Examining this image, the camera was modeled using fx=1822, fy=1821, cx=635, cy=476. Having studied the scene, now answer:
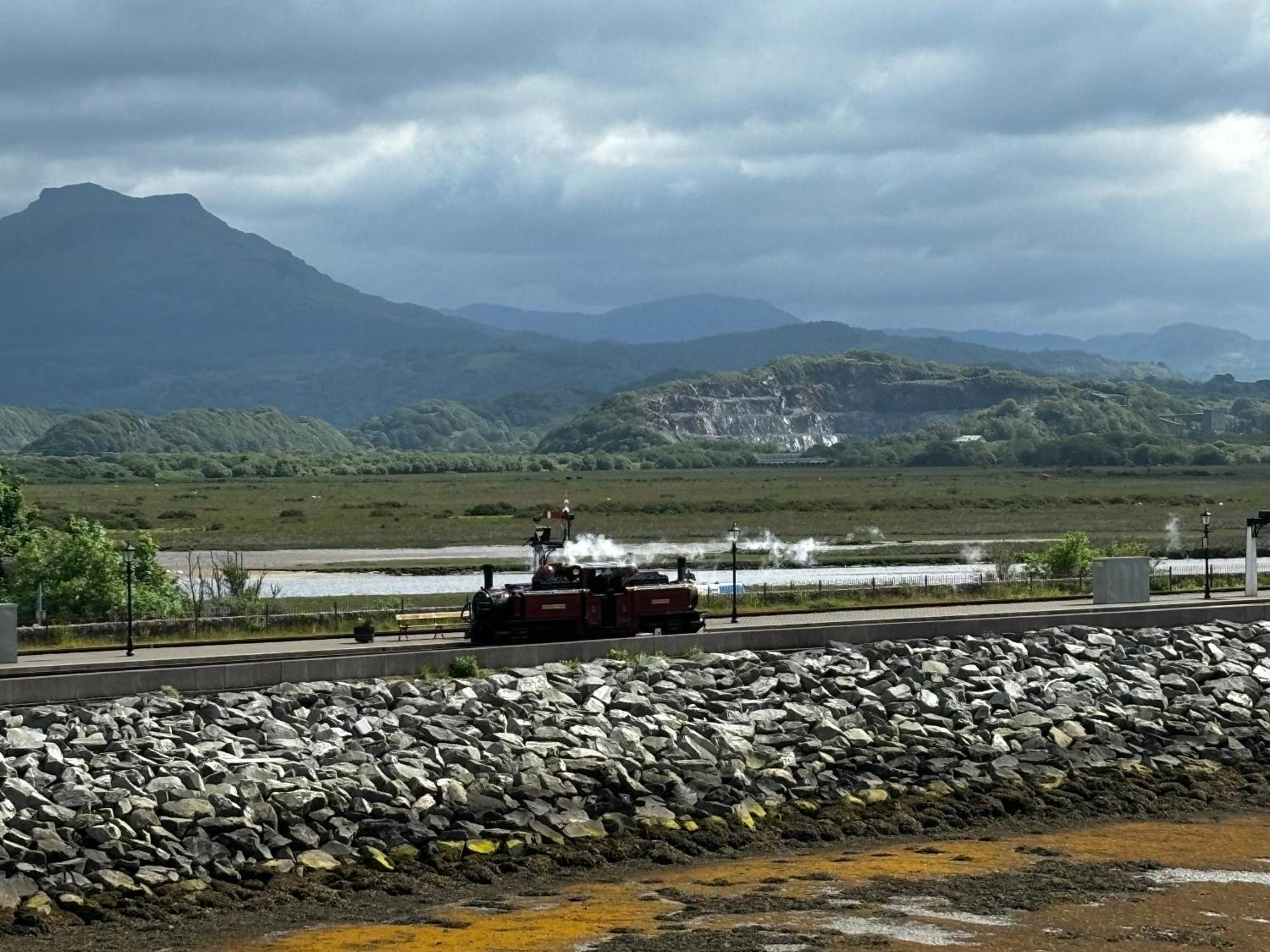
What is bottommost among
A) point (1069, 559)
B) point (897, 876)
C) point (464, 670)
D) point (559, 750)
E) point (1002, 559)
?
point (897, 876)

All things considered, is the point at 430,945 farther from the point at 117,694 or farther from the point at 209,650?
the point at 209,650

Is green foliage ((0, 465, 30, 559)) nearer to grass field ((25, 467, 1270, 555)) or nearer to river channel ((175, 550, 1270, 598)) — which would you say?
river channel ((175, 550, 1270, 598))

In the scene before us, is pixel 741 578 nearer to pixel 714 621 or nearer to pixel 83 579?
pixel 714 621

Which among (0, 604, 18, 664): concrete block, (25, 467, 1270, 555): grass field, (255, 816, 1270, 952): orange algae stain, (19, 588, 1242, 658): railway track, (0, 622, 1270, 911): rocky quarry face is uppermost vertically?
(25, 467, 1270, 555): grass field

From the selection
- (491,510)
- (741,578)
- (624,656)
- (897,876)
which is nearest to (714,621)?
(624,656)

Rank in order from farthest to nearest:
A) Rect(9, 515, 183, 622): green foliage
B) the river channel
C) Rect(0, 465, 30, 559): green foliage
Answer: the river channel
Rect(0, 465, 30, 559): green foliage
Rect(9, 515, 183, 622): green foliage

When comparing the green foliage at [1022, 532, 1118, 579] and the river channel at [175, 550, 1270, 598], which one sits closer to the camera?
the green foliage at [1022, 532, 1118, 579]

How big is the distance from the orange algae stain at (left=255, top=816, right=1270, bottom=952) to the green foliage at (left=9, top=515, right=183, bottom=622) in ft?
101

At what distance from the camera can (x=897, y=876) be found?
33219mm

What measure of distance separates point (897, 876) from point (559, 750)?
27.8 feet

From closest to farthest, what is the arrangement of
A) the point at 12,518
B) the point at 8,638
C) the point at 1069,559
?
the point at 8,638, the point at 12,518, the point at 1069,559

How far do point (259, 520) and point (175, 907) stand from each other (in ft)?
408

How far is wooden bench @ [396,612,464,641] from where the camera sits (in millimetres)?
53094

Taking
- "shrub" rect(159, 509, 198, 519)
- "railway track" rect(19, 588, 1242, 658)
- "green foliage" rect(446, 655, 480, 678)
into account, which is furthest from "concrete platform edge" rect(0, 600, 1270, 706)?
"shrub" rect(159, 509, 198, 519)
